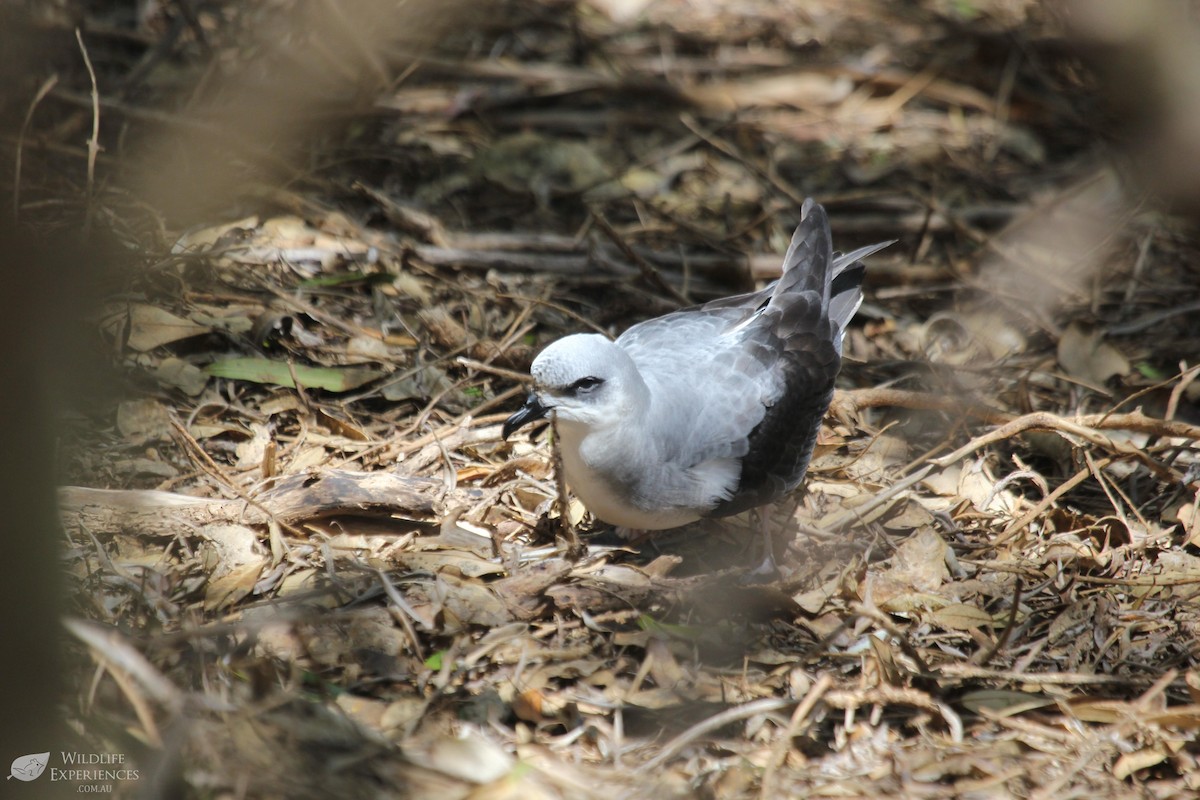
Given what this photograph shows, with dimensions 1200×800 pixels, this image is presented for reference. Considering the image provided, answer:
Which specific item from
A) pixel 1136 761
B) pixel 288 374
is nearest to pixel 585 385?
pixel 288 374

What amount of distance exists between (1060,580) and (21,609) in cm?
371

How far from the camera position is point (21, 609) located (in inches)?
88.2

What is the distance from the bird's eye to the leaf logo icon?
6.77 ft

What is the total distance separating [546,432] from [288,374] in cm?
127

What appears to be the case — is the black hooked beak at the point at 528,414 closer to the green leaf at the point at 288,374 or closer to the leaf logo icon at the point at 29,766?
the green leaf at the point at 288,374

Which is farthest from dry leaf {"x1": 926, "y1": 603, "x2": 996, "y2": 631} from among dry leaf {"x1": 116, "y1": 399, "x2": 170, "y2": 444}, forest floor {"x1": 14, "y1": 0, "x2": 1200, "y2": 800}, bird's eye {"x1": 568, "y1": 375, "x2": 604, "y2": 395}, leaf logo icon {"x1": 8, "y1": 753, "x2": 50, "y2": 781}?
dry leaf {"x1": 116, "y1": 399, "x2": 170, "y2": 444}

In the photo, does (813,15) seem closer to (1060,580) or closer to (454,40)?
(454,40)

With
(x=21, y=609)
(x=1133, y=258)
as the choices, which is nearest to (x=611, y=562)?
(x=21, y=609)

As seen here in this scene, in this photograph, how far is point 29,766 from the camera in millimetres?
2369

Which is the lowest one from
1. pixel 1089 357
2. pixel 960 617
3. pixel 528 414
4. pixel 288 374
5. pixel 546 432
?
pixel 960 617

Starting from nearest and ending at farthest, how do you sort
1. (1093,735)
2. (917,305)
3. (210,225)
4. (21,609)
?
1. (21,609)
2. (1093,735)
3. (210,225)
4. (917,305)

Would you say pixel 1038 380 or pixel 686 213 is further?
pixel 686 213

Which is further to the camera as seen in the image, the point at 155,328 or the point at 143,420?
the point at 155,328

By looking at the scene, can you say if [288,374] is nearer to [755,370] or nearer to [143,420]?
[143,420]
